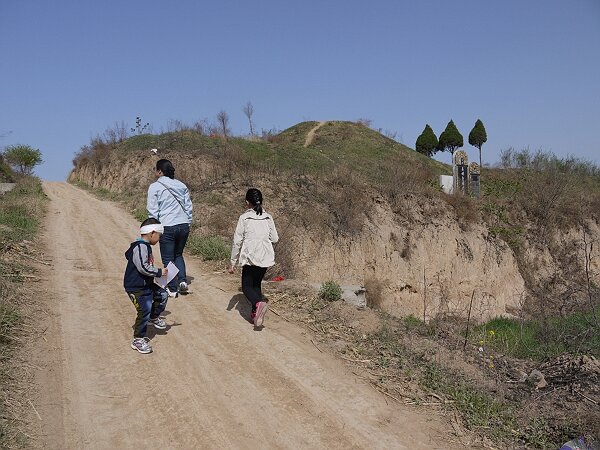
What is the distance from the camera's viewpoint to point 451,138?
41.6 metres

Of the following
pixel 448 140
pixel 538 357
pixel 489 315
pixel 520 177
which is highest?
pixel 448 140

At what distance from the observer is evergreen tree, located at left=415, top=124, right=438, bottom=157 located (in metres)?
42.2

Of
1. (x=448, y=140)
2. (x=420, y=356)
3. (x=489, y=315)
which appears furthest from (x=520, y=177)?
(x=420, y=356)

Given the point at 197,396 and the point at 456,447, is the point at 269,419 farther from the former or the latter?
the point at 456,447

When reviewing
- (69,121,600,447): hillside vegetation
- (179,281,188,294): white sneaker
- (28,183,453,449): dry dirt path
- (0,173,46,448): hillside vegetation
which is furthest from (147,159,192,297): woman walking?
(69,121,600,447): hillside vegetation

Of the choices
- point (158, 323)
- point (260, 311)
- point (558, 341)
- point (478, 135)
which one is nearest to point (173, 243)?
point (158, 323)

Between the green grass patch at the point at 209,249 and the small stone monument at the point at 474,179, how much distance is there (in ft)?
51.6

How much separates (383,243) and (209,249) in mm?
9381

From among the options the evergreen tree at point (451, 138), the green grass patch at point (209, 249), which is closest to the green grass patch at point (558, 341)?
the green grass patch at point (209, 249)

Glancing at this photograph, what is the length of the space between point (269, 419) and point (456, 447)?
1.64 meters

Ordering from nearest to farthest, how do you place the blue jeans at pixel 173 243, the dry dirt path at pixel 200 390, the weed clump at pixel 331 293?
1. the dry dirt path at pixel 200 390
2. the blue jeans at pixel 173 243
3. the weed clump at pixel 331 293

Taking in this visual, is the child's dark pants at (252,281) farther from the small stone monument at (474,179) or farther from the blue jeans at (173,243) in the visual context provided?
the small stone monument at (474,179)

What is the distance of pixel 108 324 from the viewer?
5883 millimetres

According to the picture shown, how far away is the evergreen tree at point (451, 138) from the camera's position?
41594 millimetres
